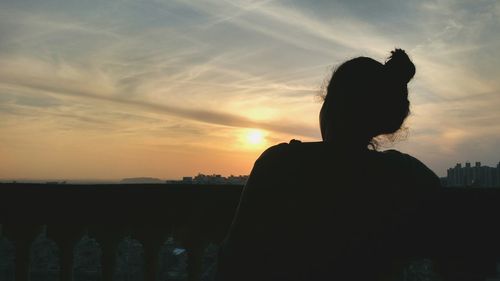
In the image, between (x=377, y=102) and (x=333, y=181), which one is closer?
(x=333, y=181)

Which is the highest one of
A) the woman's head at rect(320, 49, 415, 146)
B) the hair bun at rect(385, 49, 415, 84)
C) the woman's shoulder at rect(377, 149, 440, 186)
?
the hair bun at rect(385, 49, 415, 84)

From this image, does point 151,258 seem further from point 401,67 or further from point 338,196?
point 401,67

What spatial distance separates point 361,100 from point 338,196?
453 mm

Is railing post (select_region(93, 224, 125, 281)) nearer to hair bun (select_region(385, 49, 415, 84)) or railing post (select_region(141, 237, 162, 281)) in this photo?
railing post (select_region(141, 237, 162, 281))

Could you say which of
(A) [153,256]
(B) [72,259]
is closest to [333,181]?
(A) [153,256]

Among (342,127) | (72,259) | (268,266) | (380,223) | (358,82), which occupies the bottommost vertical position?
(72,259)

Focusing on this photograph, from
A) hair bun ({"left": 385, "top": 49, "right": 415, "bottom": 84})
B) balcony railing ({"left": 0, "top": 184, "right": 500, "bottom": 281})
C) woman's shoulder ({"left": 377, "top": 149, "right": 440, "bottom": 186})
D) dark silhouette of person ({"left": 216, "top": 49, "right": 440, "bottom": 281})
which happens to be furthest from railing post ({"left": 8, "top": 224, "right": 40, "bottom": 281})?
hair bun ({"left": 385, "top": 49, "right": 415, "bottom": 84})

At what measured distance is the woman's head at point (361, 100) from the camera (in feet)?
6.71

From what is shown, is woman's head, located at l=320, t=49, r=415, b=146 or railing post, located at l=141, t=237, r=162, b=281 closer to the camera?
woman's head, located at l=320, t=49, r=415, b=146

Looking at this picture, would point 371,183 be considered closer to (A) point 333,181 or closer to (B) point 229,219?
(A) point 333,181

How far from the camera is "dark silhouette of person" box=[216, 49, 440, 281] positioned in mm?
1905

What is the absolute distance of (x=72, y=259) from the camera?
10.1 feet

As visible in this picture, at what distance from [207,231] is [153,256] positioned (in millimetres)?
390

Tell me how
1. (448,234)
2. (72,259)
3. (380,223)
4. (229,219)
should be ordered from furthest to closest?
1. (72,259)
2. (229,219)
3. (448,234)
4. (380,223)
